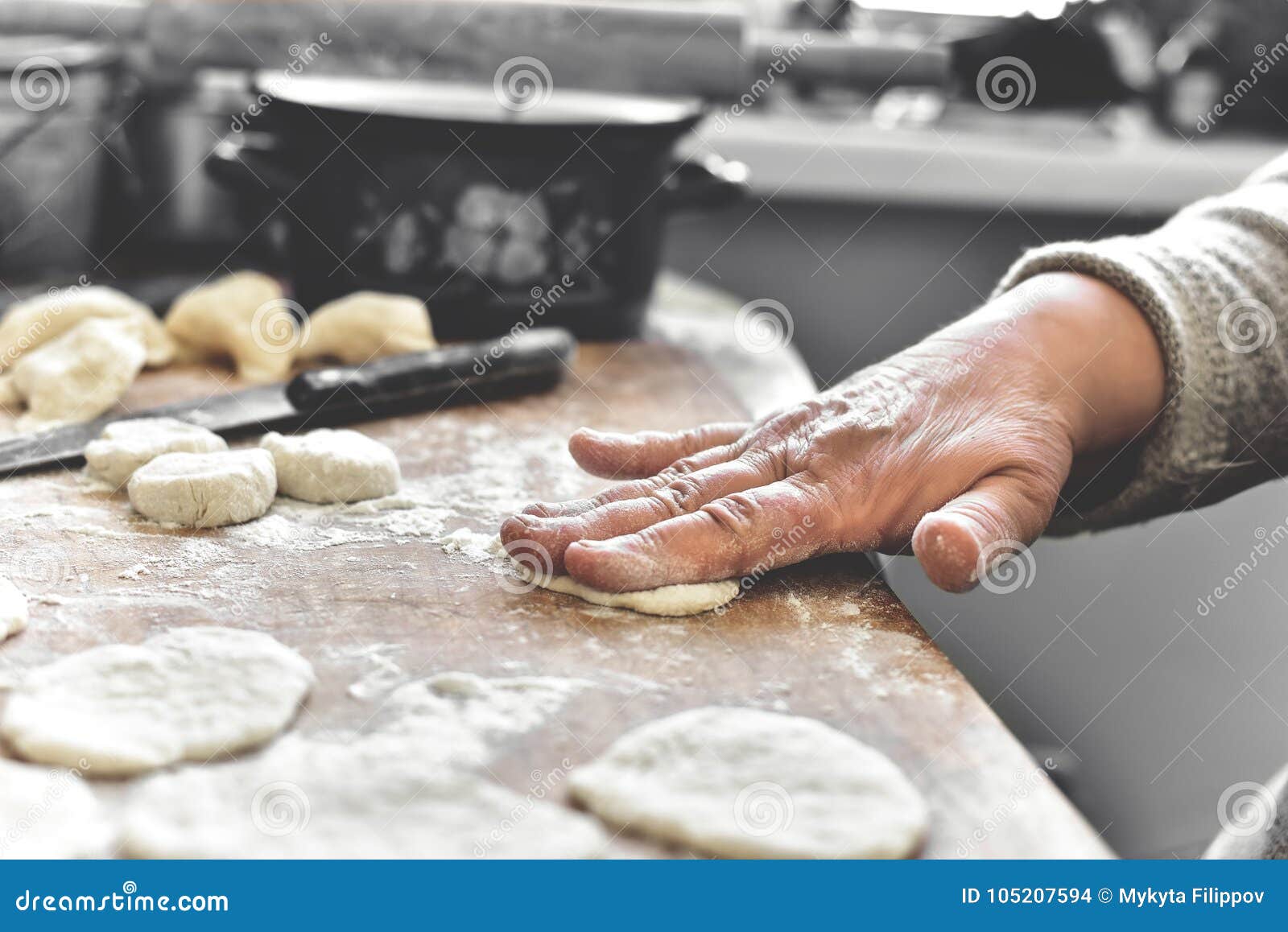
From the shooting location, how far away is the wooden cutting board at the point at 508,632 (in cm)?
82

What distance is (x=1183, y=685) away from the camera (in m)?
1.64

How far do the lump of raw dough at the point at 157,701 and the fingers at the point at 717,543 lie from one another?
0.92ft

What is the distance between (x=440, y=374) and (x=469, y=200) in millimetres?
350

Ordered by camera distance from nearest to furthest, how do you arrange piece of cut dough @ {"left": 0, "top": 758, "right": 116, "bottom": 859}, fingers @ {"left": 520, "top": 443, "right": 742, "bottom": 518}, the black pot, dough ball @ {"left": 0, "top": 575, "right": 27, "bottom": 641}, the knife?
piece of cut dough @ {"left": 0, "top": 758, "right": 116, "bottom": 859} → dough ball @ {"left": 0, "top": 575, "right": 27, "bottom": 641} → fingers @ {"left": 520, "top": 443, "right": 742, "bottom": 518} → the knife → the black pot

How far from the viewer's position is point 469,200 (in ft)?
5.93

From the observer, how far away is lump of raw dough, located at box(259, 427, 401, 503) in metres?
1.28

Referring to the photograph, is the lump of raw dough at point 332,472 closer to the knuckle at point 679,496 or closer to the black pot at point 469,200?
the knuckle at point 679,496

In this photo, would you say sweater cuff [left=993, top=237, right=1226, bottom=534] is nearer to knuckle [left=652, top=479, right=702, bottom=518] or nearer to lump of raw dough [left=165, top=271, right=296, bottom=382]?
knuckle [left=652, top=479, right=702, bottom=518]

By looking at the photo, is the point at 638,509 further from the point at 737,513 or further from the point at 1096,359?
the point at 1096,359

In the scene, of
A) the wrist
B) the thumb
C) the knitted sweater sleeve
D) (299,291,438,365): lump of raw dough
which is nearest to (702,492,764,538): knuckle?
the thumb

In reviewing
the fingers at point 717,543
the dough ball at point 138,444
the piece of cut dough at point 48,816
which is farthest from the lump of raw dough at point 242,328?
the piece of cut dough at point 48,816

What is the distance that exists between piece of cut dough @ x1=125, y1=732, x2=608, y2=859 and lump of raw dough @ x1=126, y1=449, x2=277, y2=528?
1.46 feet
